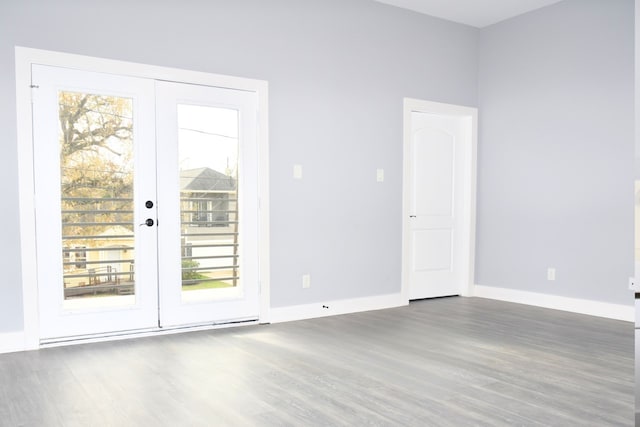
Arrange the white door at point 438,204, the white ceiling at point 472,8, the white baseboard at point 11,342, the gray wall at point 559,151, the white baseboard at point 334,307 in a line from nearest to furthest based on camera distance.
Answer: the white baseboard at point 11,342 < the white baseboard at point 334,307 < the gray wall at point 559,151 < the white ceiling at point 472,8 < the white door at point 438,204

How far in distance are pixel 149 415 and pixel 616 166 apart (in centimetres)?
429

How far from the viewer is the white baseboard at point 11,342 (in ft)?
11.3

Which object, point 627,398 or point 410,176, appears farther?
point 410,176

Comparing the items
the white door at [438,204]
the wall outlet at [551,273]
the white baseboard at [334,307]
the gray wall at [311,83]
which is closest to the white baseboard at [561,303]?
the wall outlet at [551,273]

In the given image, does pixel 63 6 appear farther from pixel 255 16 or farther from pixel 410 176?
pixel 410 176

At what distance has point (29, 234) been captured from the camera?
3.48 m

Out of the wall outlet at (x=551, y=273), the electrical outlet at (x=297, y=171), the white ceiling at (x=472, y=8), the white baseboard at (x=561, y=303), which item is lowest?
the white baseboard at (x=561, y=303)

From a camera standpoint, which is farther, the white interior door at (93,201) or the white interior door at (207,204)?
the white interior door at (207,204)

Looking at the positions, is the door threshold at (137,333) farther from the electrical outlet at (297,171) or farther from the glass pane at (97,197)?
the electrical outlet at (297,171)

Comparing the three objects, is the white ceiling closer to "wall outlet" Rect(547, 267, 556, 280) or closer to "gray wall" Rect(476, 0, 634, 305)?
"gray wall" Rect(476, 0, 634, 305)

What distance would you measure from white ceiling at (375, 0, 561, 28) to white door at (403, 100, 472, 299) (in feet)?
3.30

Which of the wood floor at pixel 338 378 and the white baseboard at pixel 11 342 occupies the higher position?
the white baseboard at pixel 11 342

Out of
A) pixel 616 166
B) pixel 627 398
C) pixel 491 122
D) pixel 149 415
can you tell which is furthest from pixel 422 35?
pixel 149 415

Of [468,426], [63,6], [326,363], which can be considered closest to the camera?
[468,426]
